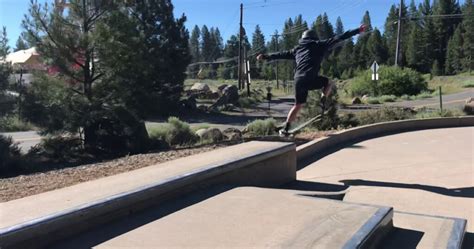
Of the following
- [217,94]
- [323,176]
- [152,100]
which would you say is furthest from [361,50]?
[323,176]

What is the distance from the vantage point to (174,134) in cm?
1577

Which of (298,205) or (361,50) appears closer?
(298,205)

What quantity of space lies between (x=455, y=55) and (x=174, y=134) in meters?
99.9

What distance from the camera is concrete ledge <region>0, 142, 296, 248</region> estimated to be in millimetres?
3086

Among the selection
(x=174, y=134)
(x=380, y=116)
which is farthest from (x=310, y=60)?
(x=174, y=134)

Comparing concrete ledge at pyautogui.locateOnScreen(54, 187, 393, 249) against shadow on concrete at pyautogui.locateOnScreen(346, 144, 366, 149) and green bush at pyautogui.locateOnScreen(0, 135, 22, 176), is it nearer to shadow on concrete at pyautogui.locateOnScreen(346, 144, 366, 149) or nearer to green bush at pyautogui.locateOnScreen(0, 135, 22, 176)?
shadow on concrete at pyautogui.locateOnScreen(346, 144, 366, 149)

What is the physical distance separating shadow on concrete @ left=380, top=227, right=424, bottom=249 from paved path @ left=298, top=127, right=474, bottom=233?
0.77 metres

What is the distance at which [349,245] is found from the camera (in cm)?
308

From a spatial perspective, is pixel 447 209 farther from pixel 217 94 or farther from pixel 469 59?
pixel 469 59

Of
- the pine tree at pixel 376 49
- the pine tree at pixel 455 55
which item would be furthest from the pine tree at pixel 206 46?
the pine tree at pixel 455 55

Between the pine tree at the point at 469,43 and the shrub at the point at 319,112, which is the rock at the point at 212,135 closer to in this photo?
the shrub at the point at 319,112

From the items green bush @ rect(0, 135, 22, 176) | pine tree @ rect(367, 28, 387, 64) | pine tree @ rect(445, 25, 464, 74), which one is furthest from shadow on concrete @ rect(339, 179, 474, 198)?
pine tree @ rect(367, 28, 387, 64)

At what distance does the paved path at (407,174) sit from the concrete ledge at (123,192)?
39.2 inches

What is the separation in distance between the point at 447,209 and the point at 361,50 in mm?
117196
